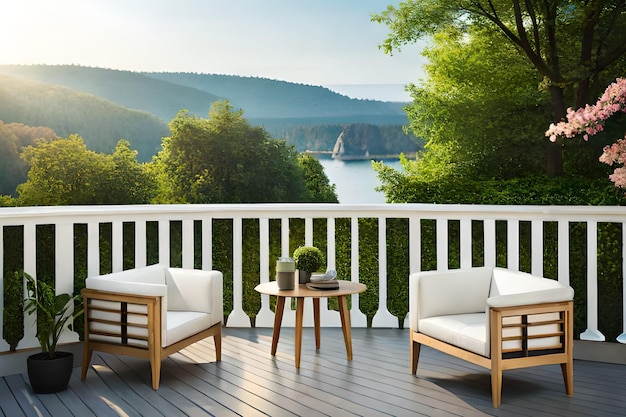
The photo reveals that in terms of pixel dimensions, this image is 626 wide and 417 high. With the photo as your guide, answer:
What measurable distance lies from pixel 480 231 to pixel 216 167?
17.1 ft

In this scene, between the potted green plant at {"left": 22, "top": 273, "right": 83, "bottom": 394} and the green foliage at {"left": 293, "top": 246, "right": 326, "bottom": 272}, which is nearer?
the potted green plant at {"left": 22, "top": 273, "right": 83, "bottom": 394}

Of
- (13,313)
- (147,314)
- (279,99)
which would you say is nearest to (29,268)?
(13,313)

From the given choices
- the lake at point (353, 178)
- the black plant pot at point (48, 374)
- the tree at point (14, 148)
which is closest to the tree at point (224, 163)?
the lake at point (353, 178)

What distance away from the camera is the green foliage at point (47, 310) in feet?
13.6

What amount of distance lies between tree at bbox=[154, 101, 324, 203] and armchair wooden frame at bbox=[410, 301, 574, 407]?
6.25 metres

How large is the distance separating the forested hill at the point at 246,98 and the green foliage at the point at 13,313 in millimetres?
5395

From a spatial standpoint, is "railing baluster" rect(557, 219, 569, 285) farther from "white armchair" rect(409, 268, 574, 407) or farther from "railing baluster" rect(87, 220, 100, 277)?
"railing baluster" rect(87, 220, 100, 277)

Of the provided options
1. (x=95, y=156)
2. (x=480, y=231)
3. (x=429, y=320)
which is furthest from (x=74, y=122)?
(x=429, y=320)

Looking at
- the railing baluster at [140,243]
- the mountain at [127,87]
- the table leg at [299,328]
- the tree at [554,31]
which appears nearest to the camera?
the table leg at [299,328]

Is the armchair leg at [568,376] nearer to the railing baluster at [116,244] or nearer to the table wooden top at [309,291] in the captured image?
the table wooden top at [309,291]

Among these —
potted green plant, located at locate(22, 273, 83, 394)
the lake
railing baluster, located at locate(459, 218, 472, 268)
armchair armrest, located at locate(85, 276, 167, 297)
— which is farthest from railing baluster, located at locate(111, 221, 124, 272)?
the lake

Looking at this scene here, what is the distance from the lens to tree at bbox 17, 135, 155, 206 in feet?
30.8

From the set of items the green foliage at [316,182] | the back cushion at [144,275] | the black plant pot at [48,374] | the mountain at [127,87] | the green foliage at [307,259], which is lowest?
the black plant pot at [48,374]

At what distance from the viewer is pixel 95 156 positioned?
31.7 feet
